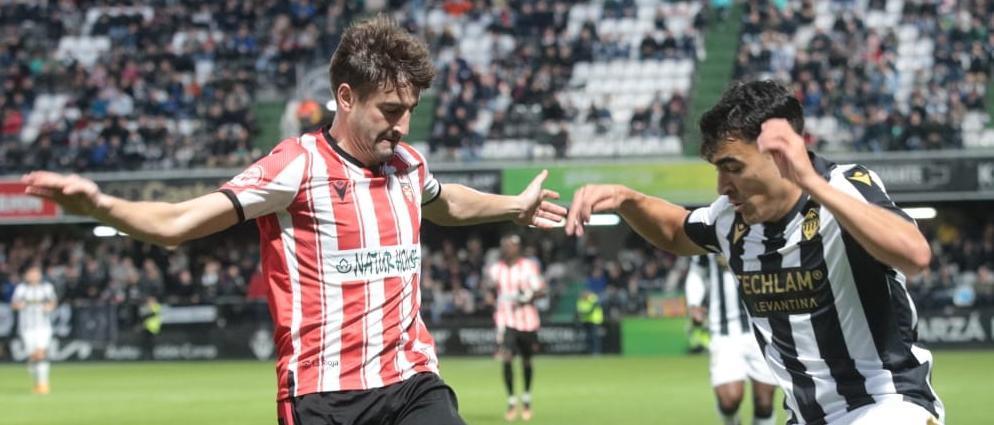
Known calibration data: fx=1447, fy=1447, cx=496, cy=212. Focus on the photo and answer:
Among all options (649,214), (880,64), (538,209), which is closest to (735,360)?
(538,209)

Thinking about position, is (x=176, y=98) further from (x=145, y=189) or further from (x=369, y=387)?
(x=369, y=387)

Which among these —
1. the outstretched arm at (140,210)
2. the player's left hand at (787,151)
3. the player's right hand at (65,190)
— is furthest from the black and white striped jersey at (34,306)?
the player's left hand at (787,151)

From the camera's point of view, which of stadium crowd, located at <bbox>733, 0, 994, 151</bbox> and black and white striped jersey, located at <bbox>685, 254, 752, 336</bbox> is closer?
black and white striped jersey, located at <bbox>685, 254, 752, 336</bbox>

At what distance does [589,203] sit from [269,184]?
3.90ft

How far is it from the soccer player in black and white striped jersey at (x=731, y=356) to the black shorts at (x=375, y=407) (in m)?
6.29

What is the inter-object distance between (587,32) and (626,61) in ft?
3.81

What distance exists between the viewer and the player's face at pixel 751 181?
5.07 metres

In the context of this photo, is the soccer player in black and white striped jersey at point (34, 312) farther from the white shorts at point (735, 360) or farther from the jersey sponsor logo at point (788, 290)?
the jersey sponsor logo at point (788, 290)

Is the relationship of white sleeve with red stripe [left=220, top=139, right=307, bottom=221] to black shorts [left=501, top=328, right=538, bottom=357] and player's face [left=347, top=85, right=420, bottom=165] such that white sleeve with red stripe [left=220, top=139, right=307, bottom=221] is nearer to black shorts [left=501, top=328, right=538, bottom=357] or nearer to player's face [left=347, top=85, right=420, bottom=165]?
player's face [left=347, top=85, right=420, bottom=165]

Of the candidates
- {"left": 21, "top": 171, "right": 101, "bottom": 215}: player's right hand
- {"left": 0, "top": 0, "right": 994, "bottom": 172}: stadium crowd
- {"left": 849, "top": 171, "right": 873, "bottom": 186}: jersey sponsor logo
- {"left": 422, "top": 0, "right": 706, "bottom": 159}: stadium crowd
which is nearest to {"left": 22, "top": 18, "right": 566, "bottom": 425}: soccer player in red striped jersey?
{"left": 21, "top": 171, "right": 101, "bottom": 215}: player's right hand

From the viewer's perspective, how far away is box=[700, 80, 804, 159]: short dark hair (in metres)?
5.09

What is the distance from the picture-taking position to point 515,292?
18312mm

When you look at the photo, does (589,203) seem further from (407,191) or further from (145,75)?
(145,75)

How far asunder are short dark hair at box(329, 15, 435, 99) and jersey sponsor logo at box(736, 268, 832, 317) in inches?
58.2
